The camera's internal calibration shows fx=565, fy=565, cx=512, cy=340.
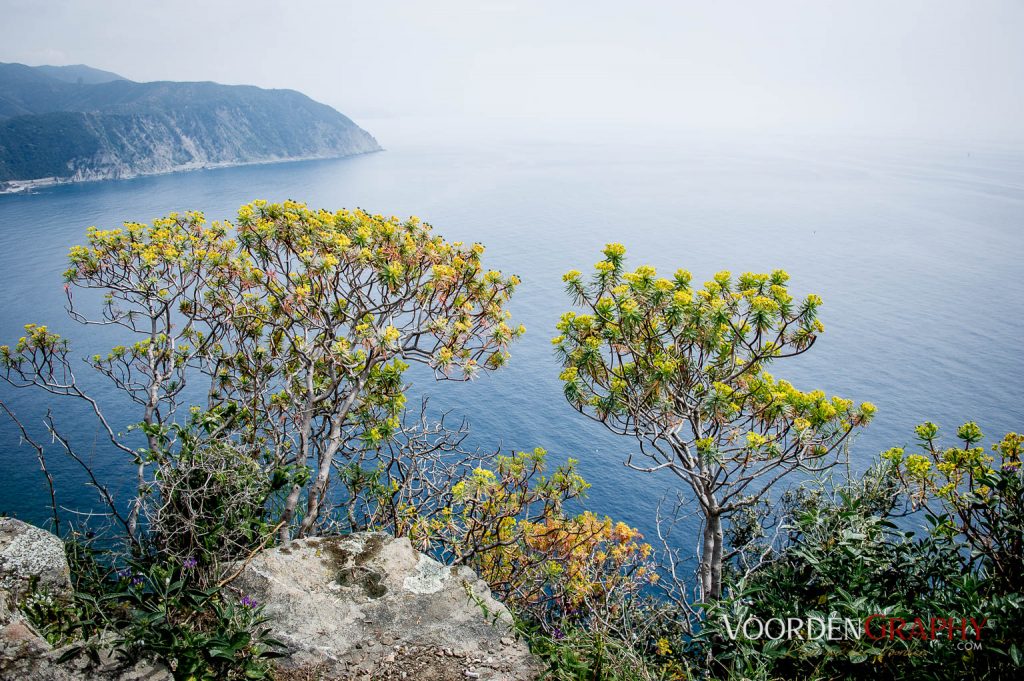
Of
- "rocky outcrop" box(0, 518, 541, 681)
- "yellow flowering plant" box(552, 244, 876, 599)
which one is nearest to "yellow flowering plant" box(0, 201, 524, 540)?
"yellow flowering plant" box(552, 244, 876, 599)

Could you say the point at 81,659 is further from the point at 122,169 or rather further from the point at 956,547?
the point at 122,169

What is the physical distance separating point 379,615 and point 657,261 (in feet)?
271

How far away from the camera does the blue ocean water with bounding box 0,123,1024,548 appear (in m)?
43.3

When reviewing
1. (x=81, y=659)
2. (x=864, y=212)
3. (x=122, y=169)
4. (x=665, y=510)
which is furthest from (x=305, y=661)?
(x=122, y=169)

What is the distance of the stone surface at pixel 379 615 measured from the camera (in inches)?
319

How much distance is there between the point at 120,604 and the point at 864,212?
5915 inches

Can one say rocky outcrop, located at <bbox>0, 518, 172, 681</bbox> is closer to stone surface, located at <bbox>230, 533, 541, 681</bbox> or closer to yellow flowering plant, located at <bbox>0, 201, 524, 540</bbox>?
stone surface, located at <bbox>230, 533, 541, 681</bbox>

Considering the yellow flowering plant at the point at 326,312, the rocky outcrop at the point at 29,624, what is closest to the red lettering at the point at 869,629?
the rocky outcrop at the point at 29,624

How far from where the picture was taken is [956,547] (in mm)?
8914

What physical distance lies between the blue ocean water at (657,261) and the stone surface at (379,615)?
14431 mm

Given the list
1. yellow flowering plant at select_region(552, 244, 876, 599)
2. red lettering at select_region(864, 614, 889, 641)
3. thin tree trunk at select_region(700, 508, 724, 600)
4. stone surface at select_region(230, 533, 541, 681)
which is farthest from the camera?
thin tree trunk at select_region(700, 508, 724, 600)

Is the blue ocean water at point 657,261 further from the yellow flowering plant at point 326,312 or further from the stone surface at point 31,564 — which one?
the stone surface at point 31,564

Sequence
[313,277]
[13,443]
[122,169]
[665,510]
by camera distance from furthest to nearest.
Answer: [122,169] < [13,443] < [665,510] < [313,277]

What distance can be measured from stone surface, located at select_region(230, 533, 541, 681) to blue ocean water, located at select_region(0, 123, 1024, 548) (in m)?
14.4
